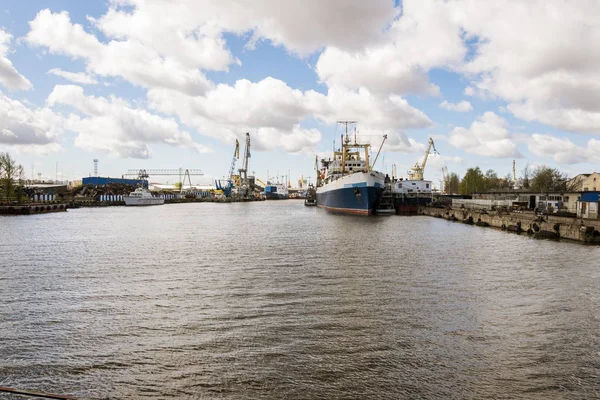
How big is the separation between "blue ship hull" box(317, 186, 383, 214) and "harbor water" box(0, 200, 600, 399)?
53.9 metres

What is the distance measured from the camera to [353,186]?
88.4m

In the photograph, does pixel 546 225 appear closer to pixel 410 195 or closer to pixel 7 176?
pixel 410 195

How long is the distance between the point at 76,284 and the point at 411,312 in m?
17.9

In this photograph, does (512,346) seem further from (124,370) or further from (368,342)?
(124,370)

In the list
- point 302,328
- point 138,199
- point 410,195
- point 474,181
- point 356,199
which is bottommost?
point 302,328

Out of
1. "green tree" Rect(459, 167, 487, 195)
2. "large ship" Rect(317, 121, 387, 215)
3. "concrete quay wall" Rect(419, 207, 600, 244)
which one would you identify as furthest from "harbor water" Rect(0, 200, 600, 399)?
"green tree" Rect(459, 167, 487, 195)

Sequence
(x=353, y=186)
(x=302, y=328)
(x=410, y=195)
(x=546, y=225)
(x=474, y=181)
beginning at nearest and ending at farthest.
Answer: (x=302, y=328), (x=546, y=225), (x=353, y=186), (x=410, y=195), (x=474, y=181)

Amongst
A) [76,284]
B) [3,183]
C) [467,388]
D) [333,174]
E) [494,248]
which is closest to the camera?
[467,388]

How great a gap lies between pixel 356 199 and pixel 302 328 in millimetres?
75454

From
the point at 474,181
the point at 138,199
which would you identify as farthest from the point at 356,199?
the point at 138,199

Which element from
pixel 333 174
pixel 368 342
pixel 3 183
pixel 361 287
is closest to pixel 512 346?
pixel 368 342

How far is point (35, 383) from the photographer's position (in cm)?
1091

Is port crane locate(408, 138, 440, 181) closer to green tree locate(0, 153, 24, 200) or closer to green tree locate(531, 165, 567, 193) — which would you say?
green tree locate(531, 165, 567, 193)

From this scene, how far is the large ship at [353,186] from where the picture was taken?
84.1m
